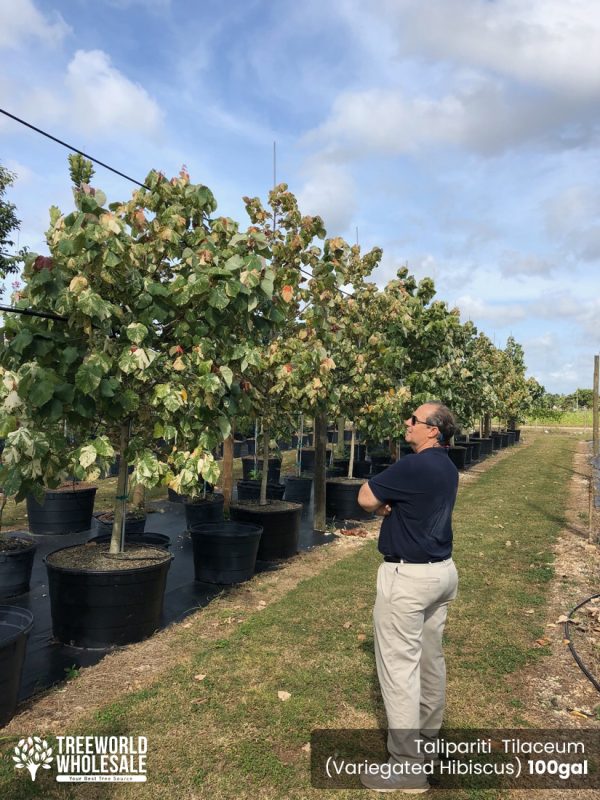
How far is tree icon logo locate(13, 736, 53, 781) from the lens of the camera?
11.1 feet

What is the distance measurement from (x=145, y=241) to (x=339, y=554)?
18.3ft

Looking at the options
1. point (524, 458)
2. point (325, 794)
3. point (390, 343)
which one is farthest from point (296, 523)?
point (524, 458)

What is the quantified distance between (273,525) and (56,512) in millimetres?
3586

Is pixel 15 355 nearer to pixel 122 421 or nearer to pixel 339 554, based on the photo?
pixel 122 421

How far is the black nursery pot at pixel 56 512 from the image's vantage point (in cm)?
898

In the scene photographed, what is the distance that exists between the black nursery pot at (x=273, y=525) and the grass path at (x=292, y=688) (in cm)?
77

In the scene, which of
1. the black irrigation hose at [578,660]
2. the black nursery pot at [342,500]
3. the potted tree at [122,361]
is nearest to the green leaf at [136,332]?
the potted tree at [122,361]

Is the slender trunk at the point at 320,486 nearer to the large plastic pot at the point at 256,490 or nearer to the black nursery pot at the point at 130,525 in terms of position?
the large plastic pot at the point at 256,490

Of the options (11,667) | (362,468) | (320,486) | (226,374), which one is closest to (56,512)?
(320,486)

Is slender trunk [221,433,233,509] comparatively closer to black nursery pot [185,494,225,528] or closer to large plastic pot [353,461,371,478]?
black nursery pot [185,494,225,528]

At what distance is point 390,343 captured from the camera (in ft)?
36.5

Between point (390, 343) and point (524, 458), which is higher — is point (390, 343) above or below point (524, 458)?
above

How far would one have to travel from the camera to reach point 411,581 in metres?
3.14

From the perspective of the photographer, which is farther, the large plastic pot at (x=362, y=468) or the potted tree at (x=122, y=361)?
the large plastic pot at (x=362, y=468)
